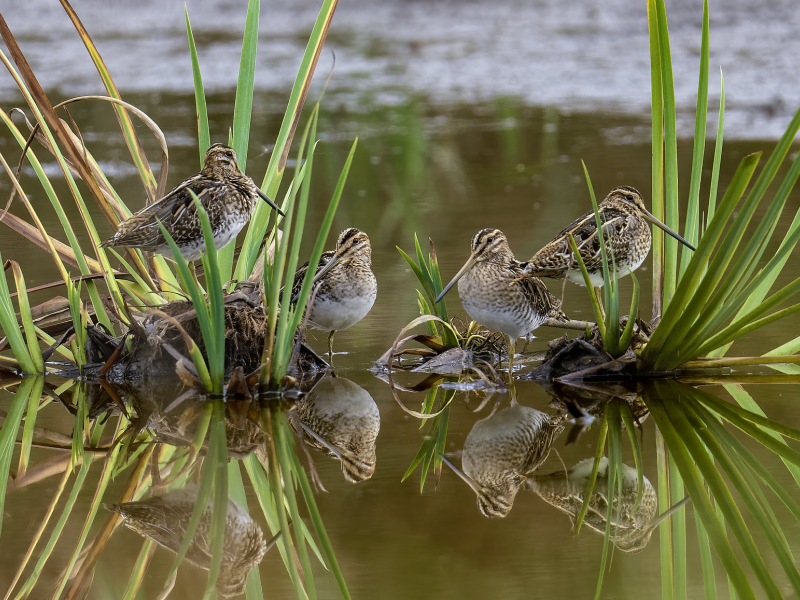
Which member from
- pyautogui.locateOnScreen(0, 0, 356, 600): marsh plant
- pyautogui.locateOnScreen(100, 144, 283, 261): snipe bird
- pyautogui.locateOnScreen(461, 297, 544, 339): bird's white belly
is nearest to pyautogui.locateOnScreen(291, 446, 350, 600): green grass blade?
pyautogui.locateOnScreen(0, 0, 356, 600): marsh plant

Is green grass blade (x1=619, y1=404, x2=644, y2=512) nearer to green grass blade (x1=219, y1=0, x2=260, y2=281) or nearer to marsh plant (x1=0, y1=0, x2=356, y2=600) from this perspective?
marsh plant (x1=0, y1=0, x2=356, y2=600)

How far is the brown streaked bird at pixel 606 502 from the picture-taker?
3.55 m

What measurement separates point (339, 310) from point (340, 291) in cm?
10

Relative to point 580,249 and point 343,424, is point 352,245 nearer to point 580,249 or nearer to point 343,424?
point 580,249

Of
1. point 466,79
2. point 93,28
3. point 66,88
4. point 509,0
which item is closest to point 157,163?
point 66,88

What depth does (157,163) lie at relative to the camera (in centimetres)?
1140

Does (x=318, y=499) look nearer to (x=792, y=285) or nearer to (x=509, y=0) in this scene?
(x=792, y=285)

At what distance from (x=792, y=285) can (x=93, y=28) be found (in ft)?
64.2

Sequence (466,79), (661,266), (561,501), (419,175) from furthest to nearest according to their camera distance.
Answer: (466,79)
(419,175)
(661,266)
(561,501)

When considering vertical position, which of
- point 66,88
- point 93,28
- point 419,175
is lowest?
point 93,28

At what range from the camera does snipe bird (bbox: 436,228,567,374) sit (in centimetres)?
534

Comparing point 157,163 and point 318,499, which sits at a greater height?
point 318,499

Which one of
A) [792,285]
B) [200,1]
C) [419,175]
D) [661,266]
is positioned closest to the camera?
[792,285]

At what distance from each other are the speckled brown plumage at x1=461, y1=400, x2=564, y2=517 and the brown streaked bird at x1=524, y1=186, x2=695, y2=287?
103cm
